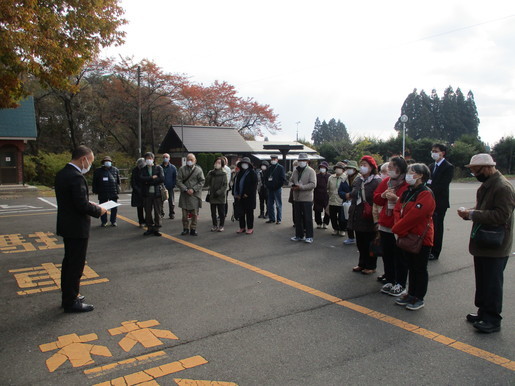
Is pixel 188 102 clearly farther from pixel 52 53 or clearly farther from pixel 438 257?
pixel 438 257

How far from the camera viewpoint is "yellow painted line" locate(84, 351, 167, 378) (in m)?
3.39

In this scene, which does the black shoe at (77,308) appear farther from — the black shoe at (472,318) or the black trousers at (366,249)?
the black shoe at (472,318)

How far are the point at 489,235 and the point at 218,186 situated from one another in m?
6.59

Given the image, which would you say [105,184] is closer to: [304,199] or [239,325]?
[304,199]

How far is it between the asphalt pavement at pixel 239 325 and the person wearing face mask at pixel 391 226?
0.25m

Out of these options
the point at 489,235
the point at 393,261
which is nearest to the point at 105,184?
the point at 393,261

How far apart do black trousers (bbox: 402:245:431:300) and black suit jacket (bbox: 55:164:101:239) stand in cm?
374

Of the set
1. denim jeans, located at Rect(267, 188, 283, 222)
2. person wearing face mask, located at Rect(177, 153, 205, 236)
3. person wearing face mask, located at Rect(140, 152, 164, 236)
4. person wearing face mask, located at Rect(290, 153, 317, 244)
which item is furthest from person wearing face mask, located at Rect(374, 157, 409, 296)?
denim jeans, located at Rect(267, 188, 283, 222)

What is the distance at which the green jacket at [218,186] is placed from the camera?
9820 millimetres

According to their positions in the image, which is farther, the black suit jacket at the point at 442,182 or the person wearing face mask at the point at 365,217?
the black suit jacket at the point at 442,182

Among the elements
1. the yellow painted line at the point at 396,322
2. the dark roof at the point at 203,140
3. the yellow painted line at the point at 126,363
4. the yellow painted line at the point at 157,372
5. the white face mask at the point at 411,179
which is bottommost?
the yellow painted line at the point at 396,322

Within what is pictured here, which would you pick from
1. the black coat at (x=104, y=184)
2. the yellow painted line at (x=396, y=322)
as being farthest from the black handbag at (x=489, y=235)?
the black coat at (x=104, y=184)

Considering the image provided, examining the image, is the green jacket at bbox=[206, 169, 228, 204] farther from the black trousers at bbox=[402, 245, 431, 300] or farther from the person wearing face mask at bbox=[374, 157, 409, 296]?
the black trousers at bbox=[402, 245, 431, 300]

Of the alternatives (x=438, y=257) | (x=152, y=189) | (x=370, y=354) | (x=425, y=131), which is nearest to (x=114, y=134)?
(x=152, y=189)
